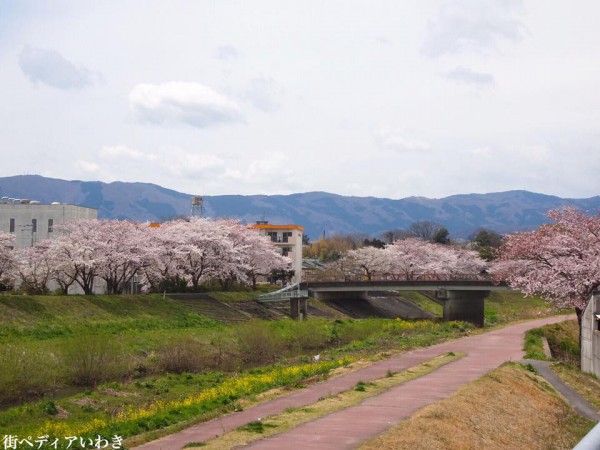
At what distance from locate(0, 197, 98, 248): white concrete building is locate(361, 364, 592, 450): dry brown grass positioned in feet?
213

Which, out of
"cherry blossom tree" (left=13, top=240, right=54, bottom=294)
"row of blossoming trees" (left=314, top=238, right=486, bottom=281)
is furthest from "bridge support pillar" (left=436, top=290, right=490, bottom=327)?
"cherry blossom tree" (left=13, top=240, right=54, bottom=294)

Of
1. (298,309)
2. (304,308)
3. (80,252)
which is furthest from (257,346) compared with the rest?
(304,308)

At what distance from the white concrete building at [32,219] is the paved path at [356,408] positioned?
55.8 m

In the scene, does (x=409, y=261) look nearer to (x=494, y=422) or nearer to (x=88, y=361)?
(x=88, y=361)

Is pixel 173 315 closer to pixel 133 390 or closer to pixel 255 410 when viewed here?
pixel 133 390

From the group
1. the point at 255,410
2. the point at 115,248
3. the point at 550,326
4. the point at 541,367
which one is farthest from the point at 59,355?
the point at 550,326

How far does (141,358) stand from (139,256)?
2421 cm

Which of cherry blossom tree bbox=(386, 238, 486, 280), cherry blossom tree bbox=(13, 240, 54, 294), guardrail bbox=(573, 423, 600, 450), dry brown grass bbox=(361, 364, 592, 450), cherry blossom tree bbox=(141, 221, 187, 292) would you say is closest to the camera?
guardrail bbox=(573, 423, 600, 450)

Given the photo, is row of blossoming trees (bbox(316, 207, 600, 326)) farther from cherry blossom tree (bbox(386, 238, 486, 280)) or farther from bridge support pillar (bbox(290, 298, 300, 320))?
cherry blossom tree (bbox(386, 238, 486, 280))

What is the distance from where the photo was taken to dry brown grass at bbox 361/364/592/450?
14515 millimetres

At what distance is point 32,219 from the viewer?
80.9 m

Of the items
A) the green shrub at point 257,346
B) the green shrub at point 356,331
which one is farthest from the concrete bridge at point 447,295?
the green shrub at point 257,346

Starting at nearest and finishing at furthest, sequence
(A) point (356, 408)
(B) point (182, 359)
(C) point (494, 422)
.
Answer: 1. (C) point (494, 422)
2. (A) point (356, 408)
3. (B) point (182, 359)

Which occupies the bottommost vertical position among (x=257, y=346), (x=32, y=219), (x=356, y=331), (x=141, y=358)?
(x=141, y=358)
